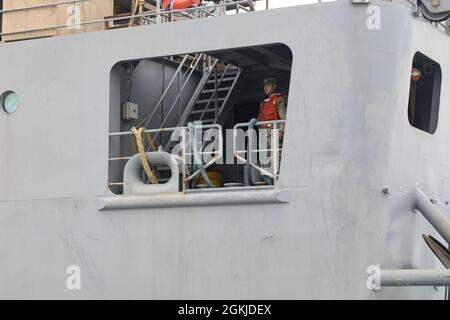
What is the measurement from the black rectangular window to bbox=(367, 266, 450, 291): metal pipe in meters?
2.25

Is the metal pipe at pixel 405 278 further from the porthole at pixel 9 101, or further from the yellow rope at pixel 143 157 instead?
the porthole at pixel 9 101

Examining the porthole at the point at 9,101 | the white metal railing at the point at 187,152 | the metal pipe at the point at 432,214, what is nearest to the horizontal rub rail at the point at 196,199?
the white metal railing at the point at 187,152

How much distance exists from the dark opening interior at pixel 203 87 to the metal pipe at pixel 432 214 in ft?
8.55

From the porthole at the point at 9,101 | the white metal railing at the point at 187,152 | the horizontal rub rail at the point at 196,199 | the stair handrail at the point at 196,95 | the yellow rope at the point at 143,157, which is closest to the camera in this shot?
the horizontal rub rail at the point at 196,199

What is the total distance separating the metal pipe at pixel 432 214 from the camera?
940cm

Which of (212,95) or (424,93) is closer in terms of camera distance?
(424,93)

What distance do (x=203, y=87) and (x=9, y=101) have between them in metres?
2.86

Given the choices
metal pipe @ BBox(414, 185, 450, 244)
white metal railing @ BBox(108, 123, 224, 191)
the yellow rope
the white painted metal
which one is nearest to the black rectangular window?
the white painted metal

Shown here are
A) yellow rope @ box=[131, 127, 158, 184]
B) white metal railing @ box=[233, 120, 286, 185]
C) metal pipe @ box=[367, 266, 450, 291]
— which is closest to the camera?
metal pipe @ box=[367, 266, 450, 291]

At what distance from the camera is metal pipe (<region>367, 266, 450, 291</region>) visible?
903cm

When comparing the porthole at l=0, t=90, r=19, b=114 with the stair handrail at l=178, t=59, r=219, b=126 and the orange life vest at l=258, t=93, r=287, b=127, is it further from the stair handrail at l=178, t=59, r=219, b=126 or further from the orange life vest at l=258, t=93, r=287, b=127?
the orange life vest at l=258, t=93, r=287, b=127

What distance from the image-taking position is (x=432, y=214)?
9.65 metres

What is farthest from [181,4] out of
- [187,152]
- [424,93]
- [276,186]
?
[276,186]

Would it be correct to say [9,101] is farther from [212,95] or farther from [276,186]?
[276,186]
